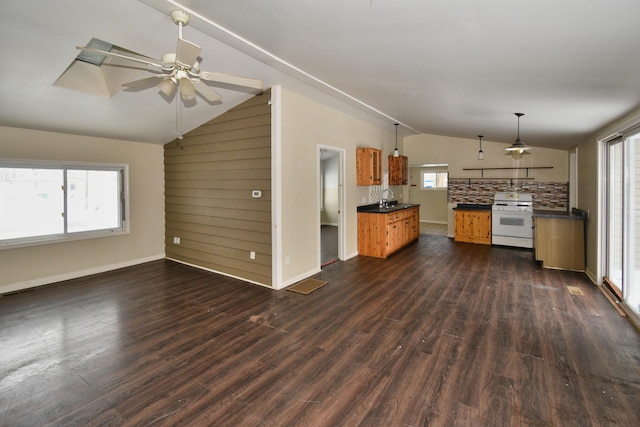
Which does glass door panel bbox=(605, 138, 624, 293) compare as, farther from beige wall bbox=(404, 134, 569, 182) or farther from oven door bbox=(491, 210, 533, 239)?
beige wall bbox=(404, 134, 569, 182)

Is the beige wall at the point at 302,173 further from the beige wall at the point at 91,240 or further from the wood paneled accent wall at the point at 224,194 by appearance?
the beige wall at the point at 91,240

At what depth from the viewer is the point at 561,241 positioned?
5.32 m

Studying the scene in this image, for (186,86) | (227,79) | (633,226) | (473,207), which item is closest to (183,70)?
(186,86)

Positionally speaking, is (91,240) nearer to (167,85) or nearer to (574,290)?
(167,85)

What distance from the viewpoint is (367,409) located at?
81.8 inches

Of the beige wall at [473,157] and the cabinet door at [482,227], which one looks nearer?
the beige wall at [473,157]

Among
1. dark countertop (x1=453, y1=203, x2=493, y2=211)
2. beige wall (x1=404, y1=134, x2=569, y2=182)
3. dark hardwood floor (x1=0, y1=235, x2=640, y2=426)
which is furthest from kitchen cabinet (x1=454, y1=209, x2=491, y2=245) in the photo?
dark hardwood floor (x1=0, y1=235, x2=640, y2=426)

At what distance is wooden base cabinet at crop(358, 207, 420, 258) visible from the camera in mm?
6227

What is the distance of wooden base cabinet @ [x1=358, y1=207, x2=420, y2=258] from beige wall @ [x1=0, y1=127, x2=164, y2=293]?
408 cm

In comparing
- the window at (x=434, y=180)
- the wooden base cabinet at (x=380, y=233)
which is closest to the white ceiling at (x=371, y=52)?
the wooden base cabinet at (x=380, y=233)

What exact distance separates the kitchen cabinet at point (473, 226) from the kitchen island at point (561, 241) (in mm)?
1978

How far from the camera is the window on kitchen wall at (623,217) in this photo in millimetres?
3482

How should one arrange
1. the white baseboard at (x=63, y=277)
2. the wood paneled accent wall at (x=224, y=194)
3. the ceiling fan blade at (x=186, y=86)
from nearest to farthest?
the ceiling fan blade at (x=186, y=86)
the white baseboard at (x=63, y=277)
the wood paneled accent wall at (x=224, y=194)

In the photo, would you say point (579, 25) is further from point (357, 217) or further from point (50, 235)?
point (50, 235)
